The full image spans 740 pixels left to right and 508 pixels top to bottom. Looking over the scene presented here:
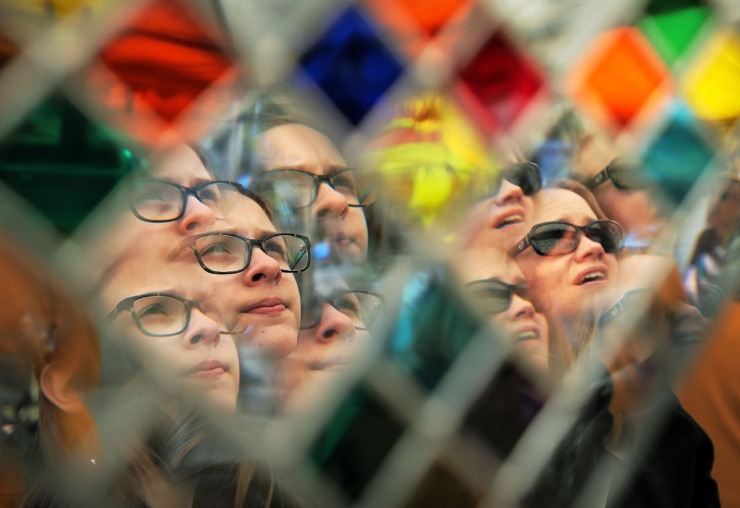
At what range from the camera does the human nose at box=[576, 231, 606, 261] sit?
0.94 metres

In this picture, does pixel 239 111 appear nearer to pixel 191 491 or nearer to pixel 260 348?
pixel 260 348

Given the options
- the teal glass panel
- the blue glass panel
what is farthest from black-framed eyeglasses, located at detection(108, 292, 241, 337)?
the teal glass panel

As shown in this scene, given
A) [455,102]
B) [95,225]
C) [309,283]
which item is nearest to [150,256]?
[95,225]

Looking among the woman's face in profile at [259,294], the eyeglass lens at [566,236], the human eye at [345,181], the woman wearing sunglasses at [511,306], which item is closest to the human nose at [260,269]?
the woman's face in profile at [259,294]

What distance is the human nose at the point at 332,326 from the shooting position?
0.78 metres

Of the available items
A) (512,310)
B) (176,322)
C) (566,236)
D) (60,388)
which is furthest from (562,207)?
(60,388)

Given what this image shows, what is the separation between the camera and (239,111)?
75 cm

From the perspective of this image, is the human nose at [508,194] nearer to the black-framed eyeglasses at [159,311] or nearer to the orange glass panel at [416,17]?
the orange glass panel at [416,17]

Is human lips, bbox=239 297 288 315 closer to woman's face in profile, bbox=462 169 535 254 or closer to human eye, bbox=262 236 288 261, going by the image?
human eye, bbox=262 236 288 261

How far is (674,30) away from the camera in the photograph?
99 centimetres

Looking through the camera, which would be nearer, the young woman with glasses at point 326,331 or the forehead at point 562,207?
the young woman with glasses at point 326,331

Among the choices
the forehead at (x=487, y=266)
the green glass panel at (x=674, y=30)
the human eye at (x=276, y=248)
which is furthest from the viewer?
the green glass panel at (x=674, y=30)

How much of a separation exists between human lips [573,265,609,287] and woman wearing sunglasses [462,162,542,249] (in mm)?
94

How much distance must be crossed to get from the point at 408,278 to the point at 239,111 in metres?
0.24
